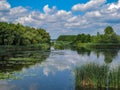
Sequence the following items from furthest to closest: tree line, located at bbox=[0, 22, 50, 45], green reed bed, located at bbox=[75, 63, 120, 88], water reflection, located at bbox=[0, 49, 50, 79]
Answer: tree line, located at bbox=[0, 22, 50, 45] < water reflection, located at bbox=[0, 49, 50, 79] < green reed bed, located at bbox=[75, 63, 120, 88]

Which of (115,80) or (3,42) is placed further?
(3,42)

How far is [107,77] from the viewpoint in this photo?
1603 cm

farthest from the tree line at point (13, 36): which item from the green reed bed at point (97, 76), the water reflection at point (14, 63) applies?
the green reed bed at point (97, 76)

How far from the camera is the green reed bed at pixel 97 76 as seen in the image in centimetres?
1588

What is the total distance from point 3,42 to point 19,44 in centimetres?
647

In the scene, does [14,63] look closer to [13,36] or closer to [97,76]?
[97,76]

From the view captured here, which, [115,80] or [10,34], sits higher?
[10,34]

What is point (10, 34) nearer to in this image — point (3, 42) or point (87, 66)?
point (3, 42)

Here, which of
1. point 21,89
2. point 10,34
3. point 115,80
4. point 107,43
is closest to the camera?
point 115,80

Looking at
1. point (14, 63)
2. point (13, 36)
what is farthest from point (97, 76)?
point (13, 36)

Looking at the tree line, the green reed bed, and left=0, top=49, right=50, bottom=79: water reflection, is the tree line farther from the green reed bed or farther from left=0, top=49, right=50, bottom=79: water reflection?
the green reed bed

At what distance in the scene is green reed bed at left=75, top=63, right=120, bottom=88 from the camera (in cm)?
1588

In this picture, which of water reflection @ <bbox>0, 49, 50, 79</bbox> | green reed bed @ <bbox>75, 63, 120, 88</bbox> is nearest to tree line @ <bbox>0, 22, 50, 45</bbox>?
water reflection @ <bbox>0, 49, 50, 79</bbox>

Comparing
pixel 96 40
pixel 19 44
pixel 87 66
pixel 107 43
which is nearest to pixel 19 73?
pixel 87 66
